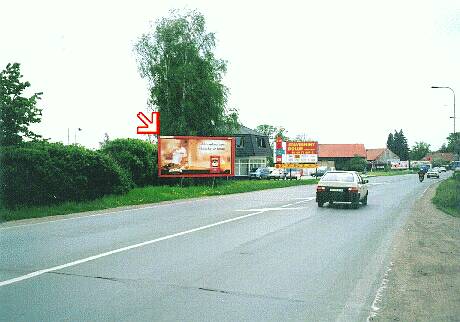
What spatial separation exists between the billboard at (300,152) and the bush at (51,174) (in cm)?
3251

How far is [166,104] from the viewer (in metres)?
45.9

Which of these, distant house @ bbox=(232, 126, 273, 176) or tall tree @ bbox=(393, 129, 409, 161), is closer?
distant house @ bbox=(232, 126, 273, 176)

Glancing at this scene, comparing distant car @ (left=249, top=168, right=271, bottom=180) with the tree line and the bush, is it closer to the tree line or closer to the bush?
the tree line

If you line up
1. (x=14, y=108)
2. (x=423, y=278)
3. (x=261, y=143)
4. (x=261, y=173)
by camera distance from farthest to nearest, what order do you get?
(x=261, y=143), (x=261, y=173), (x=14, y=108), (x=423, y=278)

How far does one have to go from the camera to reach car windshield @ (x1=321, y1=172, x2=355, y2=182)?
68.1ft

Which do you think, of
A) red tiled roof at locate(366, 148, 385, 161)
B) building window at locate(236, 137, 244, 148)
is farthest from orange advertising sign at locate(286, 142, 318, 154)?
red tiled roof at locate(366, 148, 385, 161)

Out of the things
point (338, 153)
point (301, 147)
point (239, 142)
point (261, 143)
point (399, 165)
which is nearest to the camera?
point (301, 147)

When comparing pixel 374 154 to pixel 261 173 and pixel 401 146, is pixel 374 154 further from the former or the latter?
pixel 261 173

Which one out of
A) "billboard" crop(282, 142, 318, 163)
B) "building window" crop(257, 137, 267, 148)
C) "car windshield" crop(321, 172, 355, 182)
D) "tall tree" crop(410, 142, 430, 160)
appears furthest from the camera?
"tall tree" crop(410, 142, 430, 160)

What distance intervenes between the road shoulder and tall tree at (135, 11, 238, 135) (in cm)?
3299

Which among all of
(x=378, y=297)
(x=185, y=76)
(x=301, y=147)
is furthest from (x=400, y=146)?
(x=378, y=297)

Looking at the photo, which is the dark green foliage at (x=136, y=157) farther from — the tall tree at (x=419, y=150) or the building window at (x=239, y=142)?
the tall tree at (x=419, y=150)

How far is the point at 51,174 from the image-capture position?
18.9m

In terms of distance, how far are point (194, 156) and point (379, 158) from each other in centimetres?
12028
